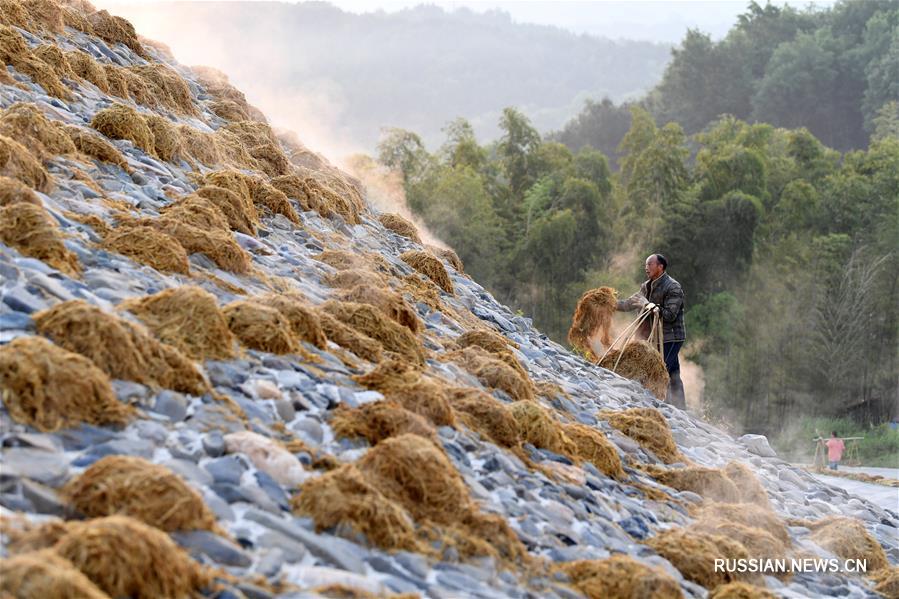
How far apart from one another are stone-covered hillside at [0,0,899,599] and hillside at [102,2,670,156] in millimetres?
97737

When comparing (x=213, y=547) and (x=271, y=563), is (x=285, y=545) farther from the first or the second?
(x=213, y=547)

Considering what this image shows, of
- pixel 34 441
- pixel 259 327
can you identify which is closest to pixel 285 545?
pixel 34 441

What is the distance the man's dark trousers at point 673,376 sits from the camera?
12.0 metres

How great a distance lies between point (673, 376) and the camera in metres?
12.2

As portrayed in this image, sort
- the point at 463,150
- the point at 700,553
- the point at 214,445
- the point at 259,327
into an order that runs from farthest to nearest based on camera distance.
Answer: the point at 463,150 → the point at 259,327 → the point at 700,553 → the point at 214,445

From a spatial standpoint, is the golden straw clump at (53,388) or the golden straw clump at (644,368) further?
the golden straw clump at (644,368)

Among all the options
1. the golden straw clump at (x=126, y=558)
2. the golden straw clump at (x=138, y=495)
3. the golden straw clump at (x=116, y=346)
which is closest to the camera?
the golden straw clump at (x=126, y=558)

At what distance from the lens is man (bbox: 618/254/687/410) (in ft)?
39.5

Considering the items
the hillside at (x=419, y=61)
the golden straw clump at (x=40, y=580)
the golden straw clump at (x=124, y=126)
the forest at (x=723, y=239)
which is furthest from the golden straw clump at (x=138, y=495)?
the hillside at (x=419, y=61)

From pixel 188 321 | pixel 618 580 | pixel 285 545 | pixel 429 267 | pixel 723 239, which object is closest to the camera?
pixel 285 545

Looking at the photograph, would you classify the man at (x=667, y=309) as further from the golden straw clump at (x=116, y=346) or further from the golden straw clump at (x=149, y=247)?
the golden straw clump at (x=116, y=346)

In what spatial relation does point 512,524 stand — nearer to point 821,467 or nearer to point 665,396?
point 665,396

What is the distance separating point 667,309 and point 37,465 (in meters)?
8.65

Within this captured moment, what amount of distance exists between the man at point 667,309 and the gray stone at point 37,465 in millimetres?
8334
